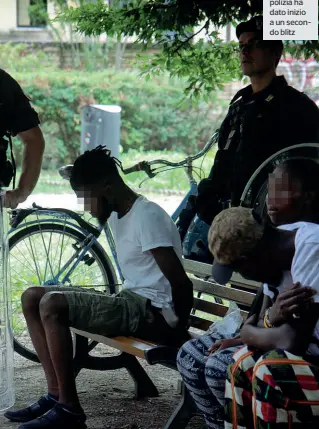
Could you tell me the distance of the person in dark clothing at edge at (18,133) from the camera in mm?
4414

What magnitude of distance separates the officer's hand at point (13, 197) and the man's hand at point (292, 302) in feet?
6.39

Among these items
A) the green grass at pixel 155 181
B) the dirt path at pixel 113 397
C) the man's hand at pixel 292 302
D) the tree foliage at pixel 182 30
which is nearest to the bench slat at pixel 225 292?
the dirt path at pixel 113 397

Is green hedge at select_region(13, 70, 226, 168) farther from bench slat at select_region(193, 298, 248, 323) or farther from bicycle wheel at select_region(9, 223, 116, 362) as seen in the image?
bench slat at select_region(193, 298, 248, 323)

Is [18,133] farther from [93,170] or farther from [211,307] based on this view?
[211,307]

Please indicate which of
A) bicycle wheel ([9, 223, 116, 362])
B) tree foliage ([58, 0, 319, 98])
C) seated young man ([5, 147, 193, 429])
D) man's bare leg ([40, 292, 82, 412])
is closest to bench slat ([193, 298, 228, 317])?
seated young man ([5, 147, 193, 429])

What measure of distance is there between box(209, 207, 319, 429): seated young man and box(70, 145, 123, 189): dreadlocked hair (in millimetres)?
1107

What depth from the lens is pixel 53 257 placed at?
5398 mm

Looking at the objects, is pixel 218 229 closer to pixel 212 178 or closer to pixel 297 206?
pixel 297 206

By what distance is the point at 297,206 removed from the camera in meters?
3.21

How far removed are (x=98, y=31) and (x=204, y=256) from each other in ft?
6.25

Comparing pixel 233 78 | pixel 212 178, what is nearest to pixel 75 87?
pixel 233 78

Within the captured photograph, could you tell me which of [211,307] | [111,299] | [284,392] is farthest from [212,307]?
[284,392]

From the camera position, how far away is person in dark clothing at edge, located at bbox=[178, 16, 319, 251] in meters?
4.41

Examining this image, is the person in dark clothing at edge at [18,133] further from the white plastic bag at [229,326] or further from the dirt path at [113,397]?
the white plastic bag at [229,326]
